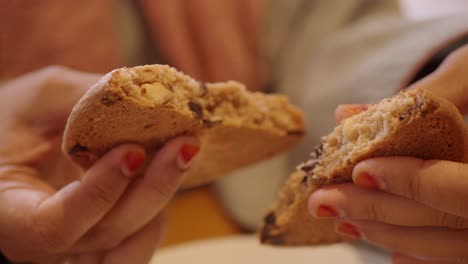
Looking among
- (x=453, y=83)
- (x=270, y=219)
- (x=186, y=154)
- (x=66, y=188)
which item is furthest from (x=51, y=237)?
(x=453, y=83)

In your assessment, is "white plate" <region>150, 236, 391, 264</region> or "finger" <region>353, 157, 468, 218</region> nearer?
"finger" <region>353, 157, 468, 218</region>

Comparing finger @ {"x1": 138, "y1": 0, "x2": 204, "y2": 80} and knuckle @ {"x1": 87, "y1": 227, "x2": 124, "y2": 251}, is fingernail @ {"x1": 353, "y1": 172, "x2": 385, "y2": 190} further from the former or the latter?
finger @ {"x1": 138, "y1": 0, "x2": 204, "y2": 80}

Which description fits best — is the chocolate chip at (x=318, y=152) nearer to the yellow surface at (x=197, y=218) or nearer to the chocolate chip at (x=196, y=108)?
the chocolate chip at (x=196, y=108)

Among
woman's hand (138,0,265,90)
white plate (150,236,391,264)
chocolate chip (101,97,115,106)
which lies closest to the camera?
chocolate chip (101,97,115,106)

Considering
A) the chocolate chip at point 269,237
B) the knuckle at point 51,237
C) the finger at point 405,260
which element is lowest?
the finger at point 405,260

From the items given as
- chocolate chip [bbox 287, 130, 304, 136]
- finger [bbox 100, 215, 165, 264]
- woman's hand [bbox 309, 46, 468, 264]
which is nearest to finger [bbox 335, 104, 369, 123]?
woman's hand [bbox 309, 46, 468, 264]

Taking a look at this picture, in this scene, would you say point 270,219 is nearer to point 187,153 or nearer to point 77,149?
point 187,153

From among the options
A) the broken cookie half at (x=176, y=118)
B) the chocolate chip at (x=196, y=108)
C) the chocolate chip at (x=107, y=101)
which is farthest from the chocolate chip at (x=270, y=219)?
the chocolate chip at (x=107, y=101)
